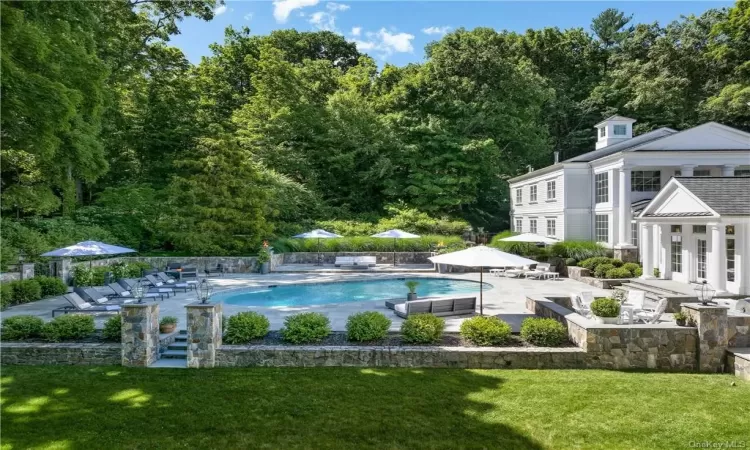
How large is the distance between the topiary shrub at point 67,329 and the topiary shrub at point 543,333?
10251mm

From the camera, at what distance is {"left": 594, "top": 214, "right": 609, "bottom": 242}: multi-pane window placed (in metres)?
25.8

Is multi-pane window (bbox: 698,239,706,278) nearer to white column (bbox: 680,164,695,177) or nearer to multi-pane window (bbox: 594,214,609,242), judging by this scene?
white column (bbox: 680,164,695,177)

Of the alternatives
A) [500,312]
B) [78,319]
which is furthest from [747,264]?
[78,319]

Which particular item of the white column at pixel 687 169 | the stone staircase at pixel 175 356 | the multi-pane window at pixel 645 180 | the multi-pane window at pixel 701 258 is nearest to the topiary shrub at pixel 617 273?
the multi-pane window at pixel 701 258

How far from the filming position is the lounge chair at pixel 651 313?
10.3m

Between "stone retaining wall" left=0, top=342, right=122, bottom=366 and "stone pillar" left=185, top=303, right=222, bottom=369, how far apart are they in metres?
1.69

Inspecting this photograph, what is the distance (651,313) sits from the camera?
11.2 metres

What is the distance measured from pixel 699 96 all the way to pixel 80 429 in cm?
5340

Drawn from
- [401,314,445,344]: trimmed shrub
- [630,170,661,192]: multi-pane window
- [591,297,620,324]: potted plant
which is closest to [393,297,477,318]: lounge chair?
[401,314,445,344]: trimmed shrub

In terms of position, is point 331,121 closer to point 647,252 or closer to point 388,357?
point 647,252

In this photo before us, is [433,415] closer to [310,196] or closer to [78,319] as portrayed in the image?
[78,319]

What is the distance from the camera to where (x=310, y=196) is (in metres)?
34.6

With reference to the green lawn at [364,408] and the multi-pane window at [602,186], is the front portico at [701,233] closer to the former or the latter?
the multi-pane window at [602,186]

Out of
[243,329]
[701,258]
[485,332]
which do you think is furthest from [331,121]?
[485,332]
